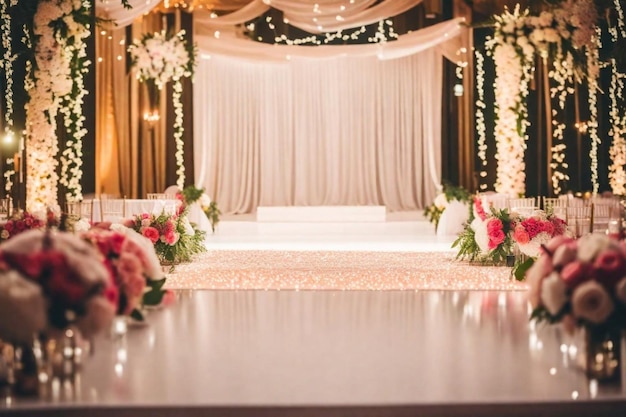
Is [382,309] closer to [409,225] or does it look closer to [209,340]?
[209,340]

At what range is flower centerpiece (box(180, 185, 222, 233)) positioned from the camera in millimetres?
15184

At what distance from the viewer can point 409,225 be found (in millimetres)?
16984

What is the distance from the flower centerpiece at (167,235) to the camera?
9266 millimetres

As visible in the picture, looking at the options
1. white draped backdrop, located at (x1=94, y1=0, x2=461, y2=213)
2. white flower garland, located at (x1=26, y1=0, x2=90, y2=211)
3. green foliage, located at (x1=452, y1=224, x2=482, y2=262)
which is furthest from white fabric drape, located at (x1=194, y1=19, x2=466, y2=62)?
green foliage, located at (x1=452, y1=224, x2=482, y2=262)

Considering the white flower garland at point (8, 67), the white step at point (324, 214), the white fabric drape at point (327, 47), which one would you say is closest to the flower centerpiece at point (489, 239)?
the white flower garland at point (8, 67)

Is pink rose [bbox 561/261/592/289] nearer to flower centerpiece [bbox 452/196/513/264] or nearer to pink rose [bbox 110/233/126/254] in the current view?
pink rose [bbox 110/233/126/254]

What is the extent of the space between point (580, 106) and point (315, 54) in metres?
5.62

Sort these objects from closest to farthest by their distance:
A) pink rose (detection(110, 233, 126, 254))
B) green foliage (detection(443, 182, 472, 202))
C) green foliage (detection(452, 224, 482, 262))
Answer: pink rose (detection(110, 233, 126, 254)), green foliage (detection(452, 224, 482, 262)), green foliage (detection(443, 182, 472, 202))

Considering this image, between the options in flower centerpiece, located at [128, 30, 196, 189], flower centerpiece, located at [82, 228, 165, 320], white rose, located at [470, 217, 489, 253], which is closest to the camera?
flower centerpiece, located at [82, 228, 165, 320]

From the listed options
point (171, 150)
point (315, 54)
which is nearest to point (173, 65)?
point (171, 150)

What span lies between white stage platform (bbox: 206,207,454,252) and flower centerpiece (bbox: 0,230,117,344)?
9.66 m

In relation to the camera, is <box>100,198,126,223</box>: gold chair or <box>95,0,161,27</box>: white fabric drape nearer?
<box>100,198,126,223</box>: gold chair

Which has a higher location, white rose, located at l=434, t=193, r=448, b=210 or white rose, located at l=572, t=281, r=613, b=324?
white rose, located at l=434, t=193, r=448, b=210

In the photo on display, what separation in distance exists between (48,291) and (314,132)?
18174mm
